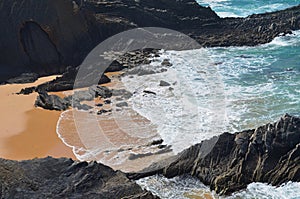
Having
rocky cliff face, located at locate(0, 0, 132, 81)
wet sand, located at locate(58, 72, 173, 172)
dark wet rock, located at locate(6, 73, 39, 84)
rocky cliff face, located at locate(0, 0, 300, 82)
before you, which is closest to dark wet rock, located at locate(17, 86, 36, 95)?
dark wet rock, located at locate(6, 73, 39, 84)

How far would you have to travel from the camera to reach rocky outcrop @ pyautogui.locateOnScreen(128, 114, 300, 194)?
11.8 metres

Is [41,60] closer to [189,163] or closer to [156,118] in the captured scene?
[156,118]

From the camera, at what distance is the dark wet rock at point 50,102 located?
19547mm

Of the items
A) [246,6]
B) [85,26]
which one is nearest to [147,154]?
[85,26]

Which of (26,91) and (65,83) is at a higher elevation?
(65,83)

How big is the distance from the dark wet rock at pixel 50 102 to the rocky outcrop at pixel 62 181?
9498 mm

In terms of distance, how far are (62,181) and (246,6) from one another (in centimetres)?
4028

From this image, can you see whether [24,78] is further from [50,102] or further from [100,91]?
[100,91]

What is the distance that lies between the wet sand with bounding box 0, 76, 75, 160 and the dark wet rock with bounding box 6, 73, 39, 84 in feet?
6.27

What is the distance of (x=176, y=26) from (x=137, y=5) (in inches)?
133

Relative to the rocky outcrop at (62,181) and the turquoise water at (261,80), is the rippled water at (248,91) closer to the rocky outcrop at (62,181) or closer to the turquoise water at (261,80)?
the turquoise water at (261,80)

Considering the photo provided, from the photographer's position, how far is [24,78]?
2425 cm

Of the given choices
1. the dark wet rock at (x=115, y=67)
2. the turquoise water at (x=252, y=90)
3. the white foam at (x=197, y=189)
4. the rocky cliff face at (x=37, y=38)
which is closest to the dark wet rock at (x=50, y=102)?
the rocky cliff face at (x=37, y=38)

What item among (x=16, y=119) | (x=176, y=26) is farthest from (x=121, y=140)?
(x=176, y=26)
